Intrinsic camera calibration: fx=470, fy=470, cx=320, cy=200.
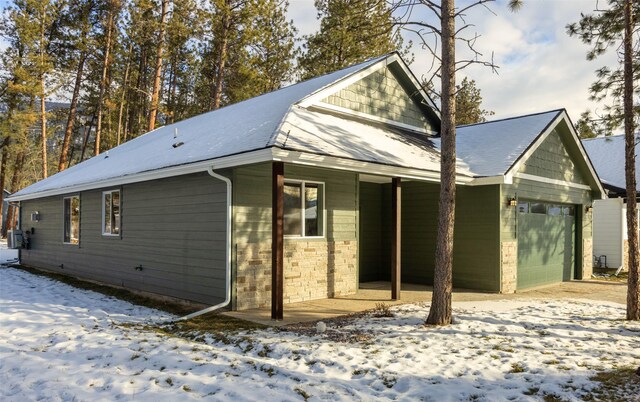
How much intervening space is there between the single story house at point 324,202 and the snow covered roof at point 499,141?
0.19 ft

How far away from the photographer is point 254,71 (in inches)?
856

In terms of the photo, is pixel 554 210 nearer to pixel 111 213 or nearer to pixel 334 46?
pixel 111 213

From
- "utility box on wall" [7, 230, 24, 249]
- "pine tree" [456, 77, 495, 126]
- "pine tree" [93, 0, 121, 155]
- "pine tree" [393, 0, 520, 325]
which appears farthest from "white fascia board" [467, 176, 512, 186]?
"pine tree" [456, 77, 495, 126]

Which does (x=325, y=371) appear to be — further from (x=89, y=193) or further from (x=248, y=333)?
(x=89, y=193)

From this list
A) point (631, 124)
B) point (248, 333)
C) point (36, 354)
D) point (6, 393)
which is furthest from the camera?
point (631, 124)

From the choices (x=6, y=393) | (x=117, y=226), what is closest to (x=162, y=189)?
(x=117, y=226)

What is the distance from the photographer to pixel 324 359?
521cm

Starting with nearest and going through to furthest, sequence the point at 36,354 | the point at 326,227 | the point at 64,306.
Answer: the point at 36,354, the point at 64,306, the point at 326,227

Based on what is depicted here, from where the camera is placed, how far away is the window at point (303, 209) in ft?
29.3

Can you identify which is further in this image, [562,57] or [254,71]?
[254,71]

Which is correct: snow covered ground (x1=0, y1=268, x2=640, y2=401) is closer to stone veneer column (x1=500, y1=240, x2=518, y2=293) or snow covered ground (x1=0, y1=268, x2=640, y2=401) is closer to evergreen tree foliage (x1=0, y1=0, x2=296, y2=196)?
stone veneer column (x1=500, y1=240, x2=518, y2=293)

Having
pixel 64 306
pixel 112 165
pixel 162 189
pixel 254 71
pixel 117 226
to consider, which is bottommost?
pixel 64 306

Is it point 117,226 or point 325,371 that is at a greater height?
point 117,226

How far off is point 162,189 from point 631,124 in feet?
28.4
